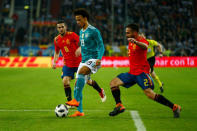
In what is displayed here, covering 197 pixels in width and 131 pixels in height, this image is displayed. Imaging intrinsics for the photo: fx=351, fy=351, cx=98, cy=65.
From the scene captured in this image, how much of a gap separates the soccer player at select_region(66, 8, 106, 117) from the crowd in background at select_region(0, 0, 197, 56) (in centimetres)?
2472

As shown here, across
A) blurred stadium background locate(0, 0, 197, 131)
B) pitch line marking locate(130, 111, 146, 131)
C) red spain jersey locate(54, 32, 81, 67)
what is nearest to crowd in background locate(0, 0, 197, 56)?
blurred stadium background locate(0, 0, 197, 131)

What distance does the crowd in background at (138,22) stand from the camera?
33.7 meters

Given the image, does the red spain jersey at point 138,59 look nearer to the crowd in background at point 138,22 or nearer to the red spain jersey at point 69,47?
the red spain jersey at point 69,47

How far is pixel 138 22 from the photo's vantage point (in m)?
36.8

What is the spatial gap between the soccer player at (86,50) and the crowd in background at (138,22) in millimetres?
24718

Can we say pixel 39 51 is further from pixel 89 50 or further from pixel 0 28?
pixel 89 50

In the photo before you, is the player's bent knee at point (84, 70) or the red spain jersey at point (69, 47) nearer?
the player's bent knee at point (84, 70)

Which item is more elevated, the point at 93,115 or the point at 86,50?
the point at 86,50

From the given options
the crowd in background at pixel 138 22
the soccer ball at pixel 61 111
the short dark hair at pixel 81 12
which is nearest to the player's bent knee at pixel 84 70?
the soccer ball at pixel 61 111

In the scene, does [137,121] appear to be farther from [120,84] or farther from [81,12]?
[81,12]

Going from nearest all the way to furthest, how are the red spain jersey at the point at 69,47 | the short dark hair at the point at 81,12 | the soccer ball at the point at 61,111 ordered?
the short dark hair at the point at 81,12 → the soccer ball at the point at 61,111 → the red spain jersey at the point at 69,47

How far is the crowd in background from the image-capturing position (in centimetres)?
3373

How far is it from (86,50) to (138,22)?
29923 millimetres

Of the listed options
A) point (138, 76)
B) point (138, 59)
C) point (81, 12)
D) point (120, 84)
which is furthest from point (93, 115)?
point (81, 12)
